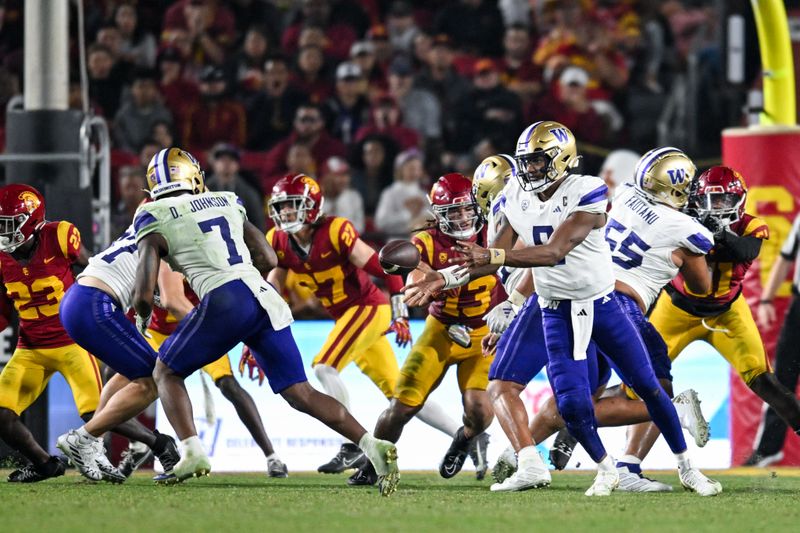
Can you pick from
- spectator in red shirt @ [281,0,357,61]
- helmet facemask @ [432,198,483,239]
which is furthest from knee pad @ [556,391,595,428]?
spectator in red shirt @ [281,0,357,61]

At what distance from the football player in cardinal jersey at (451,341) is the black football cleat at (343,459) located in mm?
774

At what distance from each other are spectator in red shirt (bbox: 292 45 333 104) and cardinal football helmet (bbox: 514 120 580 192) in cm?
700

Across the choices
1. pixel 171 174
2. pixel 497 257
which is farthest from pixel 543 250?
pixel 171 174

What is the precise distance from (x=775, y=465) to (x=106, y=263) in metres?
4.91

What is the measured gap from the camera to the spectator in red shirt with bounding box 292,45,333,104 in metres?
14.1

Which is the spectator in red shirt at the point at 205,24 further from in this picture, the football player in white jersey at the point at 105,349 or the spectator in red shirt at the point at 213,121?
the football player in white jersey at the point at 105,349

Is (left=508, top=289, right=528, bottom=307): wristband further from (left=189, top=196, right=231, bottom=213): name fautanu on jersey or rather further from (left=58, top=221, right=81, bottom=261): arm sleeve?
(left=58, top=221, right=81, bottom=261): arm sleeve

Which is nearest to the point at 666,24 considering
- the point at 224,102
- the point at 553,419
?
the point at 224,102

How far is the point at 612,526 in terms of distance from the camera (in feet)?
19.2

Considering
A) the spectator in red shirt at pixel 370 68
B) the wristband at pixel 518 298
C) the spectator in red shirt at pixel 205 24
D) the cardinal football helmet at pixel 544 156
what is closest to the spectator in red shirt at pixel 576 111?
the spectator in red shirt at pixel 370 68

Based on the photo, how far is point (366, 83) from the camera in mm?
14195

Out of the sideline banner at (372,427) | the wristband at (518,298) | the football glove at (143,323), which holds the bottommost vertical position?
the sideline banner at (372,427)

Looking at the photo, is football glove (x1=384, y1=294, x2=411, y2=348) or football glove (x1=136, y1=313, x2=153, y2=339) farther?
football glove (x1=384, y1=294, x2=411, y2=348)

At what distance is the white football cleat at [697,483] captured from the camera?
7.25 m
